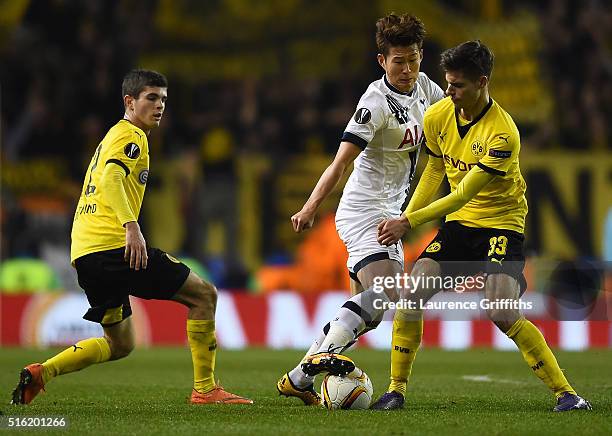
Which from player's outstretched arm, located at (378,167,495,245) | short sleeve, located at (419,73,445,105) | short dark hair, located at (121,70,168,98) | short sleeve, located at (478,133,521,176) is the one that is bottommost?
player's outstretched arm, located at (378,167,495,245)

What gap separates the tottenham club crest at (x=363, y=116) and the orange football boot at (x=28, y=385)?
2167 millimetres

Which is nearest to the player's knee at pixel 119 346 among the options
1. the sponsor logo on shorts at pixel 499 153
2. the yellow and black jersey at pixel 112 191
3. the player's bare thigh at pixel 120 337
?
the player's bare thigh at pixel 120 337

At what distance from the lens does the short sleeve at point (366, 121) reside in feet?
18.7

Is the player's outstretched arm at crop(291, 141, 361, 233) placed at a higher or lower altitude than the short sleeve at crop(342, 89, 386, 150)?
lower

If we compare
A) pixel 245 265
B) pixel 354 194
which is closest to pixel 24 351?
pixel 245 265

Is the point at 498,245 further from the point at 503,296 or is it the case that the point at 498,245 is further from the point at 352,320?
the point at 352,320

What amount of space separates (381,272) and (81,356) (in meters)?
1.74

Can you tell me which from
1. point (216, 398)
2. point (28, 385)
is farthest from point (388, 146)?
point (28, 385)

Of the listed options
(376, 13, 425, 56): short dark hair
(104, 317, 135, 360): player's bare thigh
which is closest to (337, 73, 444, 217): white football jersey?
(376, 13, 425, 56): short dark hair

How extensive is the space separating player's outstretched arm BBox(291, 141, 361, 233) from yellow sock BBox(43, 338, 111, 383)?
1.39m

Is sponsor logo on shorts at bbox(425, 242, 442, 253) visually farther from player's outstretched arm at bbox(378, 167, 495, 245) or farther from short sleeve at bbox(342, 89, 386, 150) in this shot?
short sleeve at bbox(342, 89, 386, 150)

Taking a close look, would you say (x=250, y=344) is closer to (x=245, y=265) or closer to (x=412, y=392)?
(x=245, y=265)

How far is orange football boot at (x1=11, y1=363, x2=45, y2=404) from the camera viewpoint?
5.79 metres

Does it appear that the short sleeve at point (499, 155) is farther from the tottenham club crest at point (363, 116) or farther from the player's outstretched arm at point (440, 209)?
the tottenham club crest at point (363, 116)
